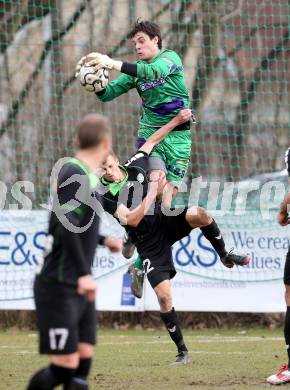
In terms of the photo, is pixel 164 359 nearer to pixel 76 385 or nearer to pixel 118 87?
pixel 118 87

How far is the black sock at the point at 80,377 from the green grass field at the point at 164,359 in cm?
167

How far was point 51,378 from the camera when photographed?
561cm

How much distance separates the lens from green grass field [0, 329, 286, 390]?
7753 millimetres

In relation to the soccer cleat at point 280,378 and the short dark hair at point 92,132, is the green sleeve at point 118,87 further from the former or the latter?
the short dark hair at point 92,132

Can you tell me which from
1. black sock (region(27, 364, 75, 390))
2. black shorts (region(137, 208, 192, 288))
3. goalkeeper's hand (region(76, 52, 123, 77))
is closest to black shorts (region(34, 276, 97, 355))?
black sock (region(27, 364, 75, 390))

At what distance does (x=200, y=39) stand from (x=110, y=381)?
8.37 m

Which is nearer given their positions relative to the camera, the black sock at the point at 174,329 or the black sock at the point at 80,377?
the black sock at the point at 80,377

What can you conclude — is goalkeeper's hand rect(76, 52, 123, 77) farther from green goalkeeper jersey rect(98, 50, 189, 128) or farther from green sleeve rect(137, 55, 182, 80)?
green goalkeeper jersey rect(98, 50, 189, 128)

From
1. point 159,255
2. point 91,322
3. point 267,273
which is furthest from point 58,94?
point 91,322

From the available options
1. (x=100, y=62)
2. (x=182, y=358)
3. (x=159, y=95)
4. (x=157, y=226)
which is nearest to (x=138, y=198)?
(x=157, y=226)

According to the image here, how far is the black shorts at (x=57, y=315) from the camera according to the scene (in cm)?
549

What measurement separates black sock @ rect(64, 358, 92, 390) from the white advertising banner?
6503 mm

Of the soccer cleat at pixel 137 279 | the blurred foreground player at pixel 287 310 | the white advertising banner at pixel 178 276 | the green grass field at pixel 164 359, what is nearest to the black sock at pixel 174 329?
the green grass field at pixel 164 359

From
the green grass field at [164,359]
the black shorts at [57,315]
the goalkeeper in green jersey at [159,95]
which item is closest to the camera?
the black shorts at [57,315]
